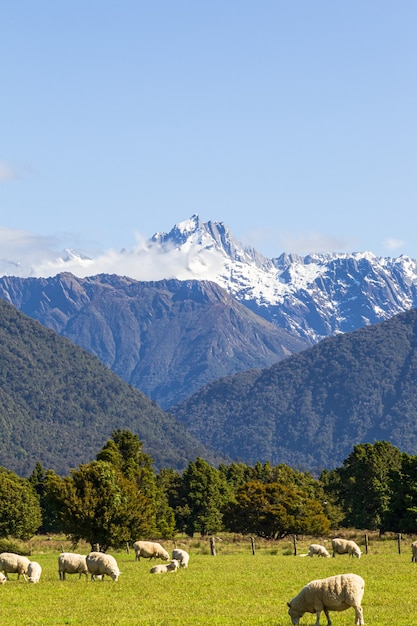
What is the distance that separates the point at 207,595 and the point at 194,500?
250ft

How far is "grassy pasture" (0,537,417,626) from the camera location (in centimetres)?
3384

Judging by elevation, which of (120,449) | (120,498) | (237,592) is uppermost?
(120,449)

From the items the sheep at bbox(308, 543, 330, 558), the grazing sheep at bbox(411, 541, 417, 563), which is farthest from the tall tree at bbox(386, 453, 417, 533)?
the grazing sheep at bbox(411, 541, 417, 563)

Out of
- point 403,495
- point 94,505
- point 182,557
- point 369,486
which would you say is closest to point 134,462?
point 403,495

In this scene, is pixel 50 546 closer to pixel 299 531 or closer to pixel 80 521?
pixel 299 531

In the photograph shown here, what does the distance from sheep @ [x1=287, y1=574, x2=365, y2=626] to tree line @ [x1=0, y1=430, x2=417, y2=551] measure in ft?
104

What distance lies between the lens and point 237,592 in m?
42.8

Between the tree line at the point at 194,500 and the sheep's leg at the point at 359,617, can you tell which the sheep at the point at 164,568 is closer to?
the tree line at the point at 194,500

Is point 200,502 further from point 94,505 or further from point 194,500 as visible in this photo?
point 94,505

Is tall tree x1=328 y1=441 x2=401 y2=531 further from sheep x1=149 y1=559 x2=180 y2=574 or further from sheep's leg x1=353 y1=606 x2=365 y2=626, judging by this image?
sheep's leg x1=353 y1=606 x2=365 y2=626

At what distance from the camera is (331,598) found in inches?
1240

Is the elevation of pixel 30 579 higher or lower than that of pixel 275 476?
lower

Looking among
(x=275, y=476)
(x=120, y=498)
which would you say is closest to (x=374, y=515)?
(x=275, y=476)

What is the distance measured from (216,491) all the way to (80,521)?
190ft
